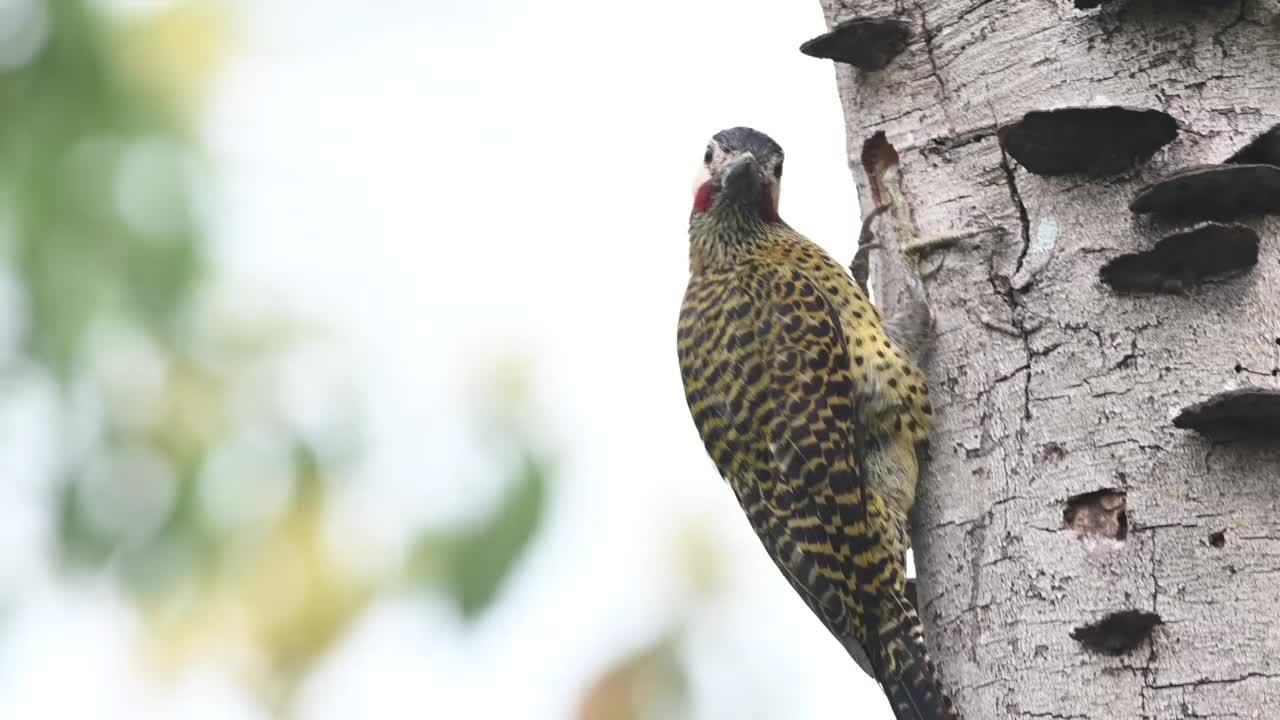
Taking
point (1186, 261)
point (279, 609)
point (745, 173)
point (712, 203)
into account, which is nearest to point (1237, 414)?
point (1186, 261)

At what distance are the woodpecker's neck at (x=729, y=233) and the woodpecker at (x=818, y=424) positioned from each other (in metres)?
0.09

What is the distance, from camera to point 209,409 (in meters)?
4.25

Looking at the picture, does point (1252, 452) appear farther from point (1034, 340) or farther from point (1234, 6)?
point (1234, 6)

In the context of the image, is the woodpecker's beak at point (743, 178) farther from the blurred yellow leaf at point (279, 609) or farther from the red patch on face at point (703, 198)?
the blurred yellow leaf at point (279, 609)

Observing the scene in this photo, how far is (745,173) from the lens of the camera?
4.96m

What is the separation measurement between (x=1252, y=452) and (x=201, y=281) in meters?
2.62

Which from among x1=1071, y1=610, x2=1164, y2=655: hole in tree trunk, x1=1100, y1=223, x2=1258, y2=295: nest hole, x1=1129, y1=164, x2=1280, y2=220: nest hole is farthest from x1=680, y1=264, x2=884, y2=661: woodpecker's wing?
x1=1129, y1=164, x2=1280, y2=220: nest hole

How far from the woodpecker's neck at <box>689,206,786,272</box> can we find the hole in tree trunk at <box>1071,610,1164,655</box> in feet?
8.32

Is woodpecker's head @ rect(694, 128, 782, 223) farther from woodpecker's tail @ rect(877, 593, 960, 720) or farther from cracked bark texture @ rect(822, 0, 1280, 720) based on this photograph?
woodpecker's tail @ rect(877, 593, 960, 720)

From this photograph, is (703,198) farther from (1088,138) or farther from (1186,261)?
(1186,261)

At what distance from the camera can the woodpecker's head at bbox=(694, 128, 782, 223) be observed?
16.3 ft

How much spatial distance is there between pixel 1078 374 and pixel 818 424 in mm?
1121

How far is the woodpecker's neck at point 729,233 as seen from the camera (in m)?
5.07

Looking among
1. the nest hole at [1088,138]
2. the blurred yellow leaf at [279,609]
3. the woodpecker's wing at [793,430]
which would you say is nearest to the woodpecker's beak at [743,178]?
the woodpecker's wing at [793,430]
